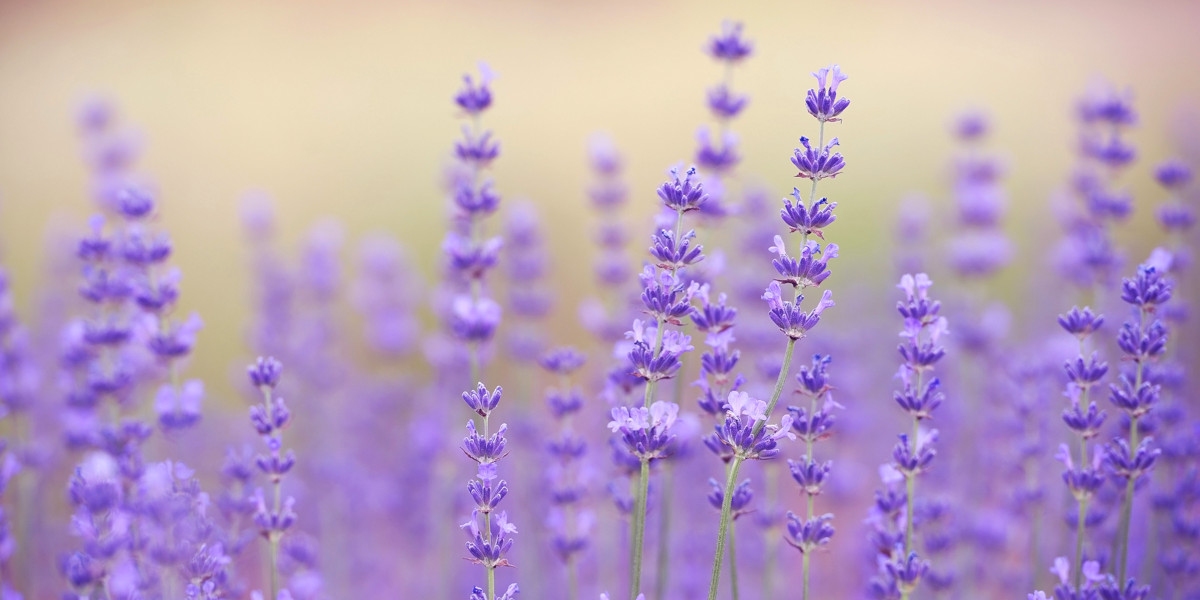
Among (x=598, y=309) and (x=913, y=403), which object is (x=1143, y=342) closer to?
(x=913, y=403)

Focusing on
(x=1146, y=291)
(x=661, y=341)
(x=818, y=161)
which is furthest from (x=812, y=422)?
(x=1146, y=291)

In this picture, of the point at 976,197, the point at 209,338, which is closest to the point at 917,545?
the point at 976,197

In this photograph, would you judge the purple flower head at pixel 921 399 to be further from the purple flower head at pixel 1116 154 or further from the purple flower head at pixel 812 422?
the purple flower head at pixel 1116 154

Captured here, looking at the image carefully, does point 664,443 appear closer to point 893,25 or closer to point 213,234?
point 213,234

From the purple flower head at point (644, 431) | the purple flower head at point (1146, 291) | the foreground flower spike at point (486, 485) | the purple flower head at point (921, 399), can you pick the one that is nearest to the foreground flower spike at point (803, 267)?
the purple flower head at point (644, 431)

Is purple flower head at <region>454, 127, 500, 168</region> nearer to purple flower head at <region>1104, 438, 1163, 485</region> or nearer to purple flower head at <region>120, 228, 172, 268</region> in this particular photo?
purple flower head at <region>120, 228, 172, 268</region>
